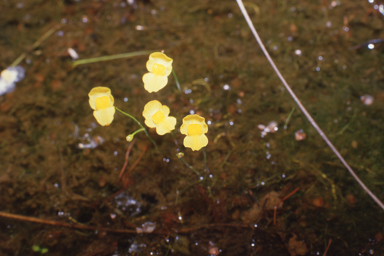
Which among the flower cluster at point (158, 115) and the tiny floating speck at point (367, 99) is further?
the tiny floating speck at point (367, 99)

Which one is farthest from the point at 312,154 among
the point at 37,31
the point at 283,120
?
the point at 37,31

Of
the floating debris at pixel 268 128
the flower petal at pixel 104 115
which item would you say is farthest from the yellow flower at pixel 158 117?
the floating debris at pixel 268 128

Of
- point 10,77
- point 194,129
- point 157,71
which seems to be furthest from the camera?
point 10,77

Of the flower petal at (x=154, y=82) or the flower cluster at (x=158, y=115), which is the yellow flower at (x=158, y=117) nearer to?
the flower cluster at (x=158, y=115)

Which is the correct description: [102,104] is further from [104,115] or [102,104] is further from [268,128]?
[268,128]

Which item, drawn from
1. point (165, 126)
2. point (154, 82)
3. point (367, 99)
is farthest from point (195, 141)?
point (367, 99)

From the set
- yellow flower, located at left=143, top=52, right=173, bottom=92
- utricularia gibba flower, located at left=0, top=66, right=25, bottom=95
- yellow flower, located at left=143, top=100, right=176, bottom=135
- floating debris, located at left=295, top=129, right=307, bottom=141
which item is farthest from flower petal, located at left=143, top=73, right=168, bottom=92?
utricularia gibba flower, located at left=0, top=66, right=25, bottom=95
